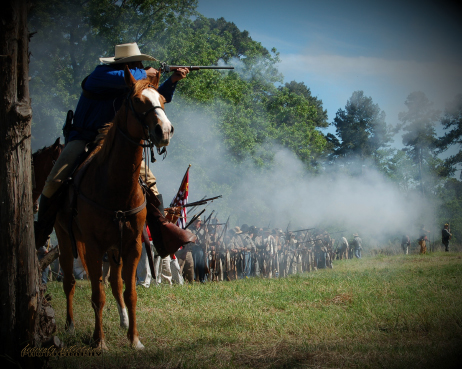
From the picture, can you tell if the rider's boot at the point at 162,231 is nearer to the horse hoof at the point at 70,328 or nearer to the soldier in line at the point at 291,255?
the horse hoof at the point at 70,328

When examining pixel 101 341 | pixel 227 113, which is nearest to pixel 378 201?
pixel 227 113

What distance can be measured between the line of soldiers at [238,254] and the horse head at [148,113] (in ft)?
25.3

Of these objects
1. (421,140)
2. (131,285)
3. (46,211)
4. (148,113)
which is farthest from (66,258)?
(421,140)

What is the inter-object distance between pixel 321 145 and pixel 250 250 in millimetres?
25552

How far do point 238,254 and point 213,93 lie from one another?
12.3m

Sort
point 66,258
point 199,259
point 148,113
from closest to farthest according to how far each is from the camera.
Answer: point 148,113 → point 66,258 → point 199,259

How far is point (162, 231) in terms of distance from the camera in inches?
196

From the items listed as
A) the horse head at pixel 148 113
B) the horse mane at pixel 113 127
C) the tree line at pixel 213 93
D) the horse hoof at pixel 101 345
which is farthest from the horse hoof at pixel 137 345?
the tree line at pixel 213 93

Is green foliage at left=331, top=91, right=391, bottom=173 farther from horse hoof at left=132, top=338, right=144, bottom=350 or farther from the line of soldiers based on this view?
horse hoof at left=132, top=338, right=144, bottom=350

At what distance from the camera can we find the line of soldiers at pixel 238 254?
12.3 meters

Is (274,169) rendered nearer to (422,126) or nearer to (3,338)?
(422,126)

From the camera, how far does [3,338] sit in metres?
3.27

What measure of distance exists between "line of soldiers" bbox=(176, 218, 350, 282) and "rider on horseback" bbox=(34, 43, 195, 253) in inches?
250

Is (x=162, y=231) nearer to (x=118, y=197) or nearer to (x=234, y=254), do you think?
(x=118, y=197)
